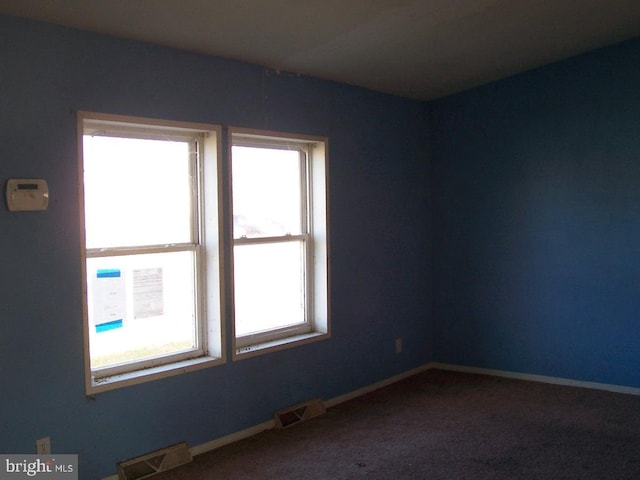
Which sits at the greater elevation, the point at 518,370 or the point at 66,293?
the point at 66,293

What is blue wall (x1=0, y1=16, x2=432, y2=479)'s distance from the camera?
2635 mm

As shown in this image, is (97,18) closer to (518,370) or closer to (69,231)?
(69,231)

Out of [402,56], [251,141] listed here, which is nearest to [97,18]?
[251,141]

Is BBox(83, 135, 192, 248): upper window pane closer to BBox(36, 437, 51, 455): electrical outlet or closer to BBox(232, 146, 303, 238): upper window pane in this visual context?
BBox(232, 146, 303, 238): upper window pane

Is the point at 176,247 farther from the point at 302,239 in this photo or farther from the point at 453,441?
the point at 453,441

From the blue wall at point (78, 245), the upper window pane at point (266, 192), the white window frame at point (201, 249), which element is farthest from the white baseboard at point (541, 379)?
the white window frame at point (201, 249)

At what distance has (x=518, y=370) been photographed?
472cm

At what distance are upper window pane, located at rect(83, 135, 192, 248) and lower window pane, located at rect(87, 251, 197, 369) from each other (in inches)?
5.1

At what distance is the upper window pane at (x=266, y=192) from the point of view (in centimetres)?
369

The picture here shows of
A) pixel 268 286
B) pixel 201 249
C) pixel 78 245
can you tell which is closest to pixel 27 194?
pixel 78 245

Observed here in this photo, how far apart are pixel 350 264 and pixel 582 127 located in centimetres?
207

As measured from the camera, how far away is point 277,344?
3787 mm

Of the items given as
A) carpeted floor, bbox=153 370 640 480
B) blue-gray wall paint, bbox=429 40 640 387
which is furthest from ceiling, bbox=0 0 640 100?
carpeted floor, bbox=153 370 640 480

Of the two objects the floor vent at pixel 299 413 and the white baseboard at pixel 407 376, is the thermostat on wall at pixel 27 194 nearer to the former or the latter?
the white baseboard at pixel 407 376
